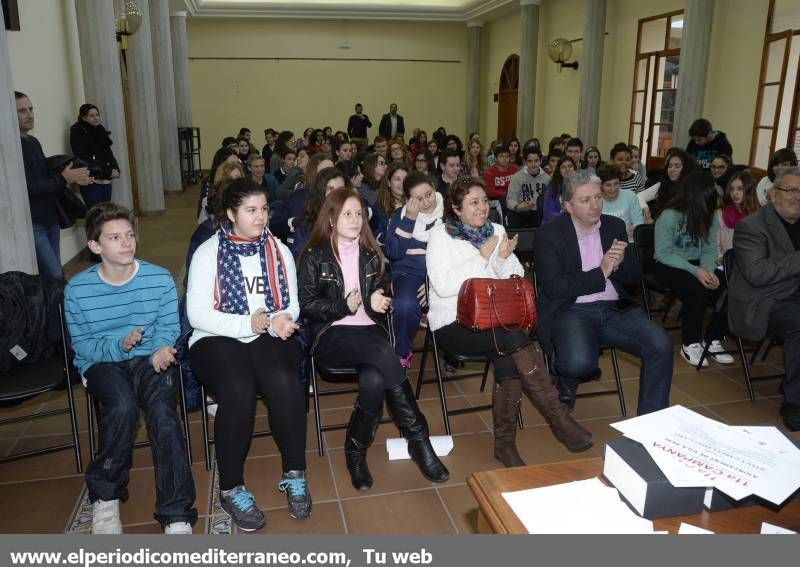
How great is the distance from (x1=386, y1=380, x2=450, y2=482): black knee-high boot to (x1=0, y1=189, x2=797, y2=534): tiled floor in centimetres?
6

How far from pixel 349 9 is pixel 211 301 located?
1428 cm

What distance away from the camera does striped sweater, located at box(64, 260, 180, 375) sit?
257cm

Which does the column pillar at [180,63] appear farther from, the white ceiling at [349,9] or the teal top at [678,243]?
the teal top at [678,243]

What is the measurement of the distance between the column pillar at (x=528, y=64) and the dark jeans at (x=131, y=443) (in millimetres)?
12093

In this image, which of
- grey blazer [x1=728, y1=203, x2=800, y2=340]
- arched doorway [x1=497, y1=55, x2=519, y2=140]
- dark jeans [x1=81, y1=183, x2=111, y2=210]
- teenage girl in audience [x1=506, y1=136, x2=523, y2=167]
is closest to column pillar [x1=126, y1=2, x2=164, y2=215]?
dark jeans [x1=81, y1=183, x2=111, y2=210]

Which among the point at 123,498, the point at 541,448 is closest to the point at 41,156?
the point at 123,498

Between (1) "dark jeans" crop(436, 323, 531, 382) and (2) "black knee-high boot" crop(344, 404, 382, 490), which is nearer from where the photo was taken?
(2) "black knee-high boot" crop(344, 404, 382, 490)

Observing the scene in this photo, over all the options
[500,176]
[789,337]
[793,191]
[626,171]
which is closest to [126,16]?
[500,176]

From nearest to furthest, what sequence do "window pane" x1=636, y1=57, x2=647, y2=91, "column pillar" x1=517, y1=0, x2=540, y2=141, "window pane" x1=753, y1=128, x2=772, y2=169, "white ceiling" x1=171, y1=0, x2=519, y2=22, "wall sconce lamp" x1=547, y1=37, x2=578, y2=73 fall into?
"window pane" x1=753, y1=128, x2=772, y2=169
"window pane" x1=636, y1=57, x2=647, y2=91
"wall sconce lamp" x1=547, y1=37, x2=578, y2=73
"column pillar" x1=517, y1=0, x2=540, y2=141
"white ceiling" x1=171, y1=0, x2=519, y2=22

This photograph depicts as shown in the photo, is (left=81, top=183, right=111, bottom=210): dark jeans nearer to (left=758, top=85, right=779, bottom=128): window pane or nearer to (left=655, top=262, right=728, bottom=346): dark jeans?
(left=655, top=262, right=728, bottom=346): dark jeans

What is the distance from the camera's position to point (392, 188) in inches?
180

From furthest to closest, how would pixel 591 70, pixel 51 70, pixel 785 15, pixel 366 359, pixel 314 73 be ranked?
1. pixel 314 73
2. pixel 591 70
3. pixel 785 15
4. pixel 51 70
5. pixel 366 359

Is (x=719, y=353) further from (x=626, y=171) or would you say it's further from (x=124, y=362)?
(x=124, y=362)

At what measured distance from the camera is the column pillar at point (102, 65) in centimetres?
689
